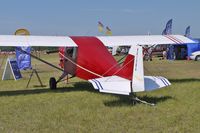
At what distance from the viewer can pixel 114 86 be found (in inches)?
378

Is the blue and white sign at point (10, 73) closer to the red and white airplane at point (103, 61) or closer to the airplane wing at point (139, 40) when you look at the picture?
the red and white airplane at point (103, 61)

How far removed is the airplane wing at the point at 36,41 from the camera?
1268 cm

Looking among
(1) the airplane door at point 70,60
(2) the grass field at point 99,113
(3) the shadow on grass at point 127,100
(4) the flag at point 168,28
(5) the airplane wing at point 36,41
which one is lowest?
(2) the grass field at point 99,113

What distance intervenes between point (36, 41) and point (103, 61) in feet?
9.15

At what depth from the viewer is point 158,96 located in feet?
36.9

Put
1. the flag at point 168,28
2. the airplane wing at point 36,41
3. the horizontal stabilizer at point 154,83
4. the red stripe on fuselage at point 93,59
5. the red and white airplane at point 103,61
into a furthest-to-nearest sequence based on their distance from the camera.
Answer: the flag at point 168,28 → the airplane wing at point 36,41 → the red stripe on fuselage at point 93,59 → the horizontal stabilizer at point 154,83 → the red and white airplane at point 103,61

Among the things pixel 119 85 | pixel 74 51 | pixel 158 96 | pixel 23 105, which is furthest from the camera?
pixel 74 51

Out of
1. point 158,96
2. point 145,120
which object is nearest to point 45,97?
point 158,96

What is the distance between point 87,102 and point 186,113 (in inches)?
118

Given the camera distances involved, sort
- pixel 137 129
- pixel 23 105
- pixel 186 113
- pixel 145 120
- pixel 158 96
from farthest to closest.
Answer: pixel 158 96 < pixel 23 105 < pixel 186 113 < pixel 145 120 < pixel 137 129

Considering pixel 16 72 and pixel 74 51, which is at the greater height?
pixel 74 51

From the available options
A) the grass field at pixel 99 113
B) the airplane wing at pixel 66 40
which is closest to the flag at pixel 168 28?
the airplane wing at pixel 66 40

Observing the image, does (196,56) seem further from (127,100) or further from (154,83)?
(154,83)

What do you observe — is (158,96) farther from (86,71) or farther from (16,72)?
(16,72)
